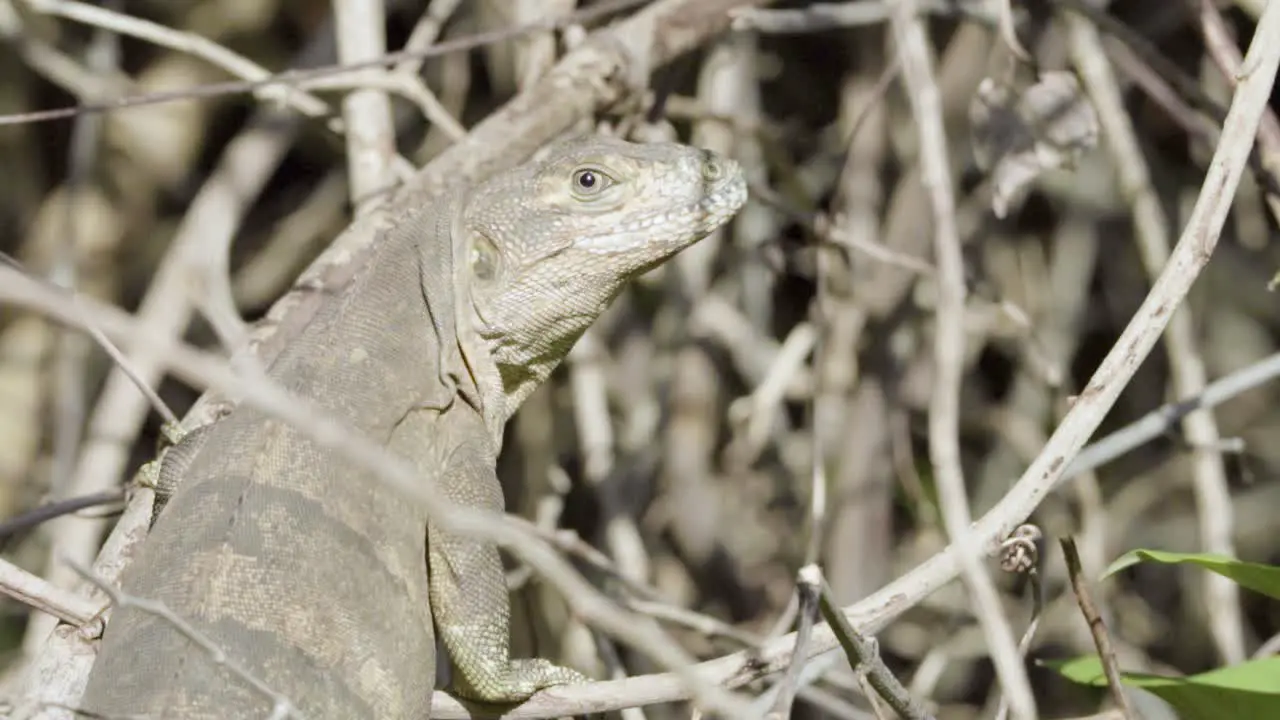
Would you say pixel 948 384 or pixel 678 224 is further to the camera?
pixel 678 224

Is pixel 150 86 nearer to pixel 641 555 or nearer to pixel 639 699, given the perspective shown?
pixel 641 555

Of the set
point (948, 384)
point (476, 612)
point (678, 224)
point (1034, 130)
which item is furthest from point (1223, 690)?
point (1034, 130)

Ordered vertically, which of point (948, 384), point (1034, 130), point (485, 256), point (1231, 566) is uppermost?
point (485, 256)

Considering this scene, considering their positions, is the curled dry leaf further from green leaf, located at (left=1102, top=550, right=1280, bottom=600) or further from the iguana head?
green leaf, located at (left=1102, top=550, right=1280, bottom=600)

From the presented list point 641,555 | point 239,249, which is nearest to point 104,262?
point 239,249

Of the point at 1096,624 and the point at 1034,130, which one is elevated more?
the point at 1034,130

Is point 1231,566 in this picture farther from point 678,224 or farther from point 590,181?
point 590,181

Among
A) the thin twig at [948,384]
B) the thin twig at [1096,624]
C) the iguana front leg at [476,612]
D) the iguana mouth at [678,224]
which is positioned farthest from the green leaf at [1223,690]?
the iguana mouth at [678,224]
